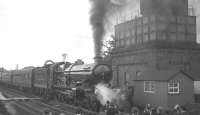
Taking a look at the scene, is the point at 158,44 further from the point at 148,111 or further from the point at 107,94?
the point at 148,111

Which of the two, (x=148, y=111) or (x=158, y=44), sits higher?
(x=158, y=44)

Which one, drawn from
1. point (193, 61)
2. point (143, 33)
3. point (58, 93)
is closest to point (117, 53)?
point (143, 33)

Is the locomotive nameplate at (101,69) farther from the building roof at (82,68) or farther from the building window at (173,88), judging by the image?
the building window at (173,88)

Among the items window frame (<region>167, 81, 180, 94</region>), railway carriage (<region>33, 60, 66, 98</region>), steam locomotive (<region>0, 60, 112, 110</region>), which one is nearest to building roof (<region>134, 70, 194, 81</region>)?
window frame (<region>167, 81, 180, 94</region>)

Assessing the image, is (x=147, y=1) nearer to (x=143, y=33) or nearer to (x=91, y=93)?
(x=143, y=33)

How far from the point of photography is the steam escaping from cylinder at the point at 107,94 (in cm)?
1847

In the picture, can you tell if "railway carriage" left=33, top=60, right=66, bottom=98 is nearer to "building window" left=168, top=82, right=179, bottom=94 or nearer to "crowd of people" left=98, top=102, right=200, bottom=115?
"crowd of people" left=98, top=102, right=200, bottom=115

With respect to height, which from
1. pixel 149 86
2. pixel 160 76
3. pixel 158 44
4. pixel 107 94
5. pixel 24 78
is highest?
pixel 158 44

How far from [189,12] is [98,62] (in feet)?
89.7

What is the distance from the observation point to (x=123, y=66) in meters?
34.8

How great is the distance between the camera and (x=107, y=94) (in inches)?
734

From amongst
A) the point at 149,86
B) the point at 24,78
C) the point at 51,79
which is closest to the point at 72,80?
the point at 51,79

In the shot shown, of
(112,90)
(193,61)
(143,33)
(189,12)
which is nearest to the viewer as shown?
(112,90)

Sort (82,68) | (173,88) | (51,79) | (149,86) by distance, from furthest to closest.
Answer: (51,79)
(82,68)
(149,86)
(173,88)
